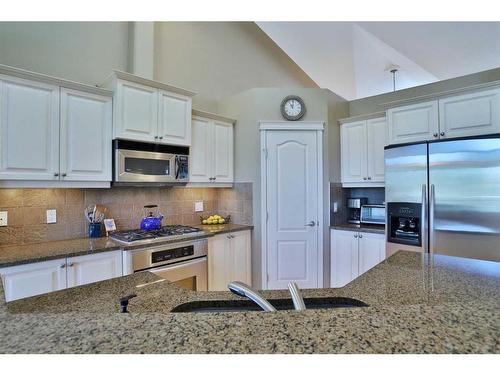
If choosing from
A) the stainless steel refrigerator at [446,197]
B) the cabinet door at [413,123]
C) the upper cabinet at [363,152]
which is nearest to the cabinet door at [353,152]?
the upper cabinet at [363,152]

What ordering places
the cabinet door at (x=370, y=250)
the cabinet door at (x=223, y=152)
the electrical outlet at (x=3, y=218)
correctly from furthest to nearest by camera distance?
the cabinet door at (x=223, y=152) → the cabinet door at (x=370, y=250) → the electrical outlet at (x=3, y=218)

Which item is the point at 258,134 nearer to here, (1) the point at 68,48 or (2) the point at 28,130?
(1) the point at 68,48

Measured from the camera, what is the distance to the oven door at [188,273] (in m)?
2.51

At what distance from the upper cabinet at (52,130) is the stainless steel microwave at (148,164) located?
107 millimetres

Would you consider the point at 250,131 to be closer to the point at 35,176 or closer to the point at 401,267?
the point at 35,176

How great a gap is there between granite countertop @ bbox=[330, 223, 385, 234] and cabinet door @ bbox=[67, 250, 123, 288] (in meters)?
2.46

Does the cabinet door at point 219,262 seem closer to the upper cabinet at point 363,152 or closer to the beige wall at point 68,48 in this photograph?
the upper cabinet at point 363,152

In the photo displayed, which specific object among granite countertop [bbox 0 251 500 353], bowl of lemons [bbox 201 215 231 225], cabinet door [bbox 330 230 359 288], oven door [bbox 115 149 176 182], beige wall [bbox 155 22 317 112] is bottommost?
cabinet door [bbox 330 230 359 288]

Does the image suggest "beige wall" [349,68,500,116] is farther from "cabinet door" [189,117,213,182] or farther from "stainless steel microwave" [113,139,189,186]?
"stainless steel microwave" [113,139,189,186]

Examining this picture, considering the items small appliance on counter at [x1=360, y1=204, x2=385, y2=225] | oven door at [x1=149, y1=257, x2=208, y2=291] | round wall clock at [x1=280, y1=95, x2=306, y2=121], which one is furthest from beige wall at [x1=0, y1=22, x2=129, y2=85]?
small appliance on counter at [x1=360, y1=204, x2=385, y2=225]

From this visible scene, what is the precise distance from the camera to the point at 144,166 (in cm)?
267

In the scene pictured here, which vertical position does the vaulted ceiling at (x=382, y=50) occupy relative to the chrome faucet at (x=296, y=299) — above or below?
above

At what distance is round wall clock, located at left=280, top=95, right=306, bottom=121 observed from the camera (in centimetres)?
338

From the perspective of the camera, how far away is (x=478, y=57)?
290cm
